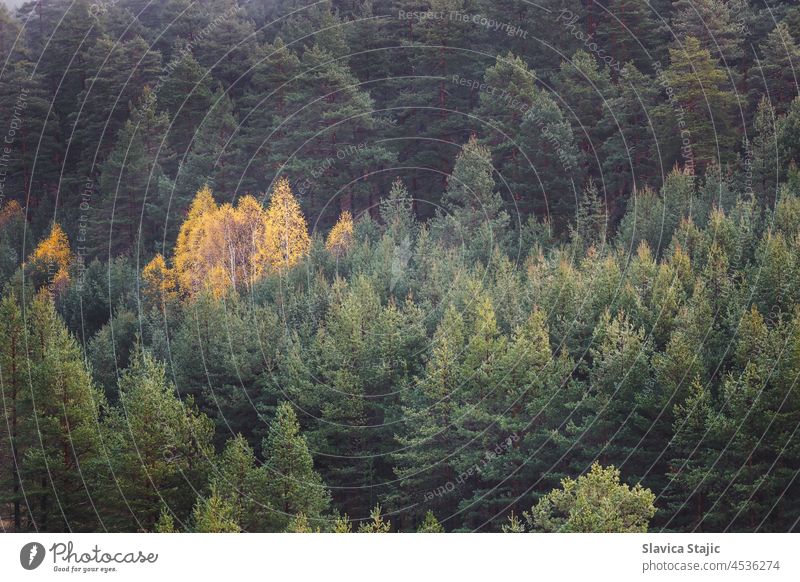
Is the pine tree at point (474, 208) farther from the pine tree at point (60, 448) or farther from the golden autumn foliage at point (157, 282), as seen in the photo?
the pine tree at point (60, 448)

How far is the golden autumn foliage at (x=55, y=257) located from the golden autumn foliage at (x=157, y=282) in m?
7.57

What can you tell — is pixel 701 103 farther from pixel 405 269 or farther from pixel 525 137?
pixel 405 269

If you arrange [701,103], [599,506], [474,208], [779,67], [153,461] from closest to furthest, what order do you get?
1. [599,506]
2. [153,461]
3. [701,103]
4. [779,67]
5. [474,208]

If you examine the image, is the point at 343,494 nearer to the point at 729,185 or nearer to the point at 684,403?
the point at 684,403

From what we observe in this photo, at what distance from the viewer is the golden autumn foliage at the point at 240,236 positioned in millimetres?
81750

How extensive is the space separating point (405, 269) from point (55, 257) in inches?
1333

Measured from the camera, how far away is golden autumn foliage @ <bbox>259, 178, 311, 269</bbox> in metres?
81.9

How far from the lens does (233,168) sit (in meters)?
85.6

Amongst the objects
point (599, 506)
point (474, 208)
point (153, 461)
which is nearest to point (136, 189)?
point (474, 208)

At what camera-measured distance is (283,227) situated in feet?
272

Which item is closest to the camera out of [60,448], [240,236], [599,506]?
[599,506]

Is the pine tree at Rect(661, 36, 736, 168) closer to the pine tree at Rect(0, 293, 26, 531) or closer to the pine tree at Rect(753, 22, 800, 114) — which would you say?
the pine tree at Rect(753, 22, 800, 114)
